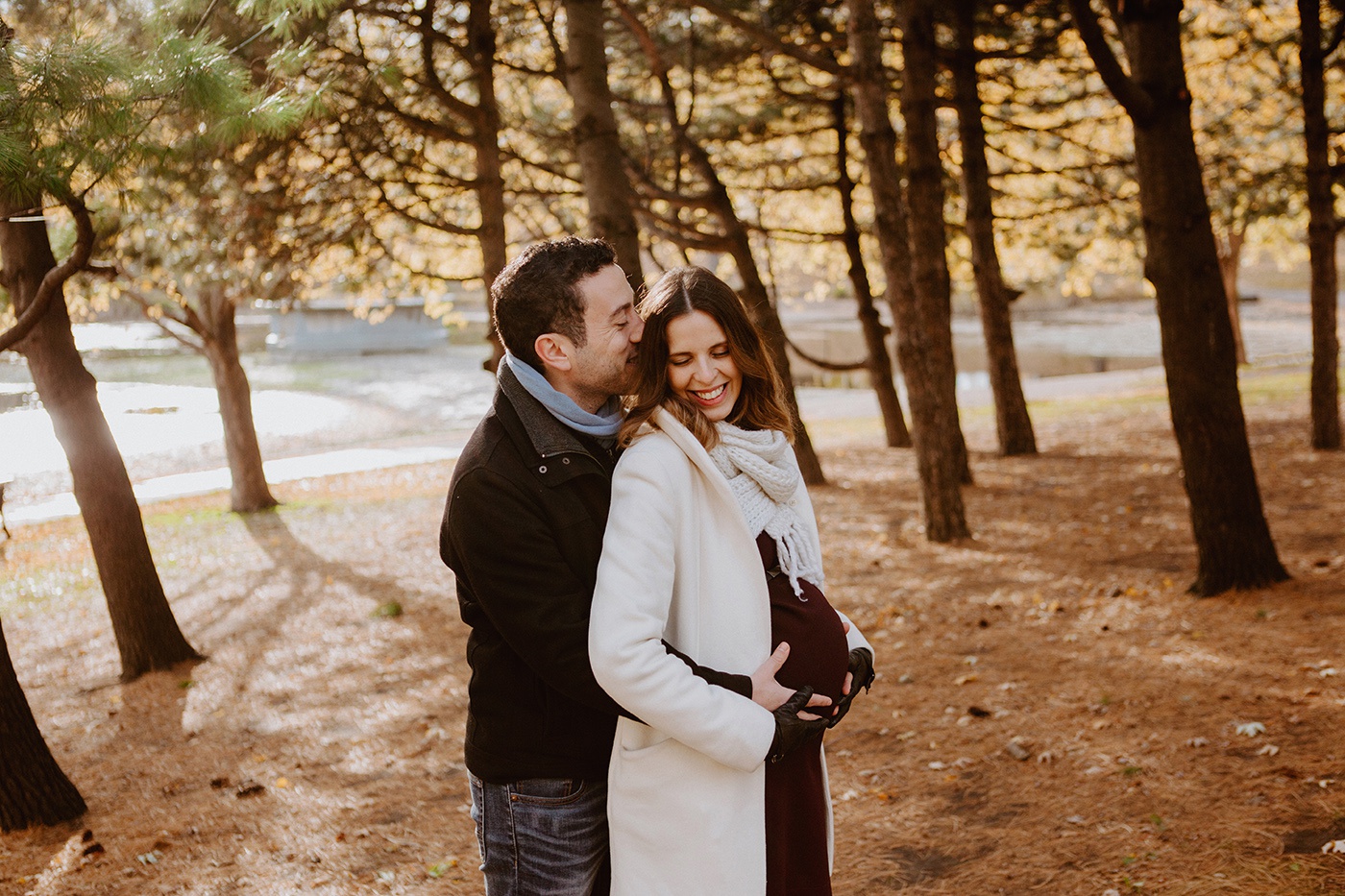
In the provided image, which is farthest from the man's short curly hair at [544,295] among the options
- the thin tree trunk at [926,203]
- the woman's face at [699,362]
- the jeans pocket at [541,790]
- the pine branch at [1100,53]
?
the thin tree trunk at [926,203]

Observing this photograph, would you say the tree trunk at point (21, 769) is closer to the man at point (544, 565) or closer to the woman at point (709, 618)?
the man at point (544, 565)

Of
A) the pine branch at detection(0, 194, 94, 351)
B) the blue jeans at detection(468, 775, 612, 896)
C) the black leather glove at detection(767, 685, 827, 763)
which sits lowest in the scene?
the blue jeans at detection(468, 775, 612, 896)

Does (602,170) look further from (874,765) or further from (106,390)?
(106,390)

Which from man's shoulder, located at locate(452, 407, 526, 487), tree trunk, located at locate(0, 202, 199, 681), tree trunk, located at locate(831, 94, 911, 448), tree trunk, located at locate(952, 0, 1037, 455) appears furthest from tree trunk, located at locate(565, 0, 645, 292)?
tree trunk, located at locate(831, 94, 911, 448)

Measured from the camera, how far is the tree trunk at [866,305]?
13.9 m

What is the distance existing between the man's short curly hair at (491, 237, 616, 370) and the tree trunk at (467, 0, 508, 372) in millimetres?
7015

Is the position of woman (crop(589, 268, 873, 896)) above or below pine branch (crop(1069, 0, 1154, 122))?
below

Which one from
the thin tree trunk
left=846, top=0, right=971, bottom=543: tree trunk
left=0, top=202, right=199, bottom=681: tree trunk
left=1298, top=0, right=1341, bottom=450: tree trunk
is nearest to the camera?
left=0, top=202, right=199, bottom=681: tree trunk

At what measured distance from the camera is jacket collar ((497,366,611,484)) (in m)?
2.24

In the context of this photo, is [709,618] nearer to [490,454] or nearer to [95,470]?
[490,454]

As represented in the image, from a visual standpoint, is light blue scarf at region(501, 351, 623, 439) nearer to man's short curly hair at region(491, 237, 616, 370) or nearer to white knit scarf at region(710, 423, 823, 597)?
man's short curly hair at region(491, 237, 616, 370)

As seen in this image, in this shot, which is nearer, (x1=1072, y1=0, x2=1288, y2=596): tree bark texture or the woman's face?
the woman's face

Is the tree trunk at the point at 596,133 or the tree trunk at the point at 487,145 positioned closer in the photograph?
the tree trunk at the point at 596,133

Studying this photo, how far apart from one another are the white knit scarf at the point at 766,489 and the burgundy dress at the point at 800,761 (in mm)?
33
